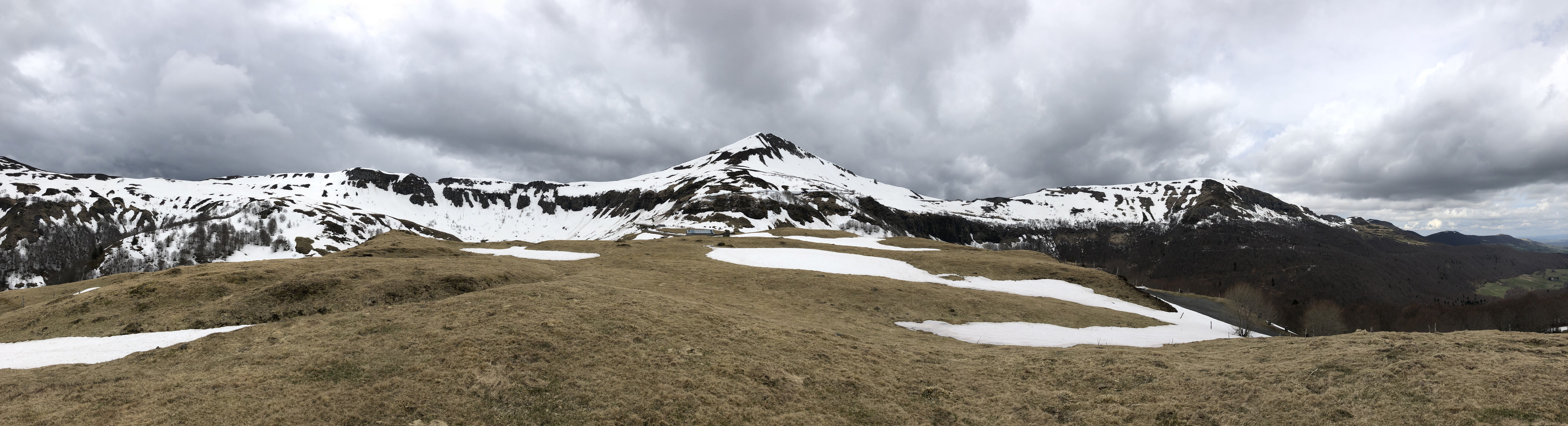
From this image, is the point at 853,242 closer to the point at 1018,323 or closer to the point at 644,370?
the point at 1018,323

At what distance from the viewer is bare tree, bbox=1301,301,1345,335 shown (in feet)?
222

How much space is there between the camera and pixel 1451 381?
Answer: 9000mm

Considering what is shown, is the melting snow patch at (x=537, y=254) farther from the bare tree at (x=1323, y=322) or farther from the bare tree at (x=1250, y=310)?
the bare tree at (x=1323, y=322)

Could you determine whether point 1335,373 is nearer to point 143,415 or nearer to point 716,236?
point 143,415

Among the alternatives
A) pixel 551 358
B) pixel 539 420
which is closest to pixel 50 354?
pixel 551 358

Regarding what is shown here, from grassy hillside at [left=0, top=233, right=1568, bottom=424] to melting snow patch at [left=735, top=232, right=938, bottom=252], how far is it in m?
37.3

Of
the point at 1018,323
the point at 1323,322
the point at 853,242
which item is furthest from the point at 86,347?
the point at 1323,322

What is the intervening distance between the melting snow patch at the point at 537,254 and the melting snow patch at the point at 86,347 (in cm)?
2210

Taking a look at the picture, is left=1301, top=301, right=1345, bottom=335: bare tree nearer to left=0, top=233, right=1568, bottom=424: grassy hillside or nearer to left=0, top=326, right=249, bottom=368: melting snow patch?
left=0, top=233, right=1568, bottom=424: grassy hillside

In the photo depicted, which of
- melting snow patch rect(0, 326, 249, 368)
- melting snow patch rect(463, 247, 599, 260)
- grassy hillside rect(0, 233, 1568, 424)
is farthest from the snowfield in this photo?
melting snow patch rect(0, 326, 249, 368)

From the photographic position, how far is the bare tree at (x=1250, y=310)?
55.2 meters

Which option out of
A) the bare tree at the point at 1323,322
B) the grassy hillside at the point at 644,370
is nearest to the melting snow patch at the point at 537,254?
the grassy hillside at the point at 644,370

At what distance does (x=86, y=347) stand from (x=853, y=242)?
5938cm

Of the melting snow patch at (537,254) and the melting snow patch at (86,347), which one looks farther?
the melting snow patch at (537,254)
